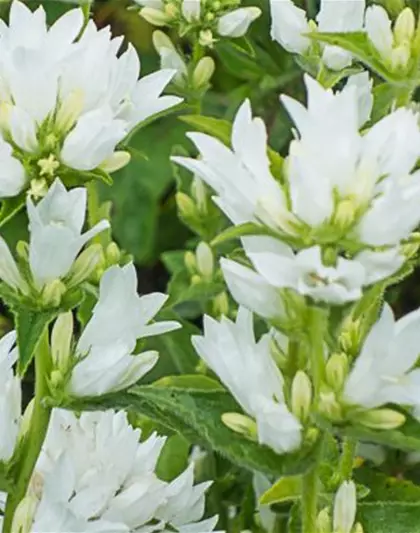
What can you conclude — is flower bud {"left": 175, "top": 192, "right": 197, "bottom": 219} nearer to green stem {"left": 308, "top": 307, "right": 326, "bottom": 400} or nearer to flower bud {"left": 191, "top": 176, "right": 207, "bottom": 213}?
flower bud {"left": 191, "top": 176, "right": 207, "bottom": 213}

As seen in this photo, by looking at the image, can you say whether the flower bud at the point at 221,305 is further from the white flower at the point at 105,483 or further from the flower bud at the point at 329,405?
the flower bud at the point at 329,405

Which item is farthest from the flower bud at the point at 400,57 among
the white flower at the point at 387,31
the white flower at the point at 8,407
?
the white flower at the point at 8,407

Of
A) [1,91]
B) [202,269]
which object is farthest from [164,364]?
[1,91]

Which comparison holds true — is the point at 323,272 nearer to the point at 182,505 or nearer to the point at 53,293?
the point at 53,293

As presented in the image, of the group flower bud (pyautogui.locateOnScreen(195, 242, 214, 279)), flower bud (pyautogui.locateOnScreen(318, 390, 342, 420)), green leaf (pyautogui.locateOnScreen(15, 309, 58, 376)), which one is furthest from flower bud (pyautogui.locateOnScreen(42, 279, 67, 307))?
flower bud (pyautogui.locateOnScreen(195, 242, 214, 279))

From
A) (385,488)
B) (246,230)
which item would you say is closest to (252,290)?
(246,230)

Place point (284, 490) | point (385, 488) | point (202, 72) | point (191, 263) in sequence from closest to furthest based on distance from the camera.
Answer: point (284, 490), point (385, 488), point (202, 72), point (191, 263)
